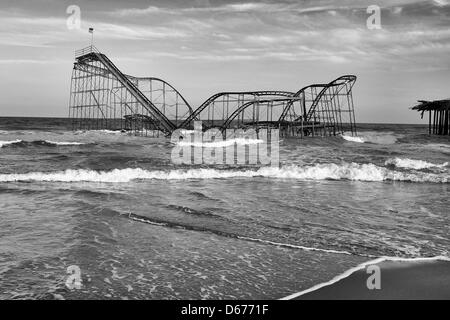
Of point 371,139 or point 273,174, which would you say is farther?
point 371,139

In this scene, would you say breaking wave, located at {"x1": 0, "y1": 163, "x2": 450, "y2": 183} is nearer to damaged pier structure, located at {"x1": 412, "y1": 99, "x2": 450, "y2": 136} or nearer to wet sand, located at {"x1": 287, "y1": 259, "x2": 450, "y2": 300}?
wet sand, located at {"x1": 287, "y1": 259, "x2": 450, "y2": 300}

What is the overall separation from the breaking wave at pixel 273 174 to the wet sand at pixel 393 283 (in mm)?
11184

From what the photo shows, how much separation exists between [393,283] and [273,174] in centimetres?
1275

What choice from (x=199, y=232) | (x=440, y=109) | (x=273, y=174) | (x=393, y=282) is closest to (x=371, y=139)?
(x=440, y=109)

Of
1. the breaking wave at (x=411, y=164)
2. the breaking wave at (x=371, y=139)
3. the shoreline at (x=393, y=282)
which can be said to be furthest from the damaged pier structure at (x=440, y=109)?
the shoreline at (x=393, y=282)

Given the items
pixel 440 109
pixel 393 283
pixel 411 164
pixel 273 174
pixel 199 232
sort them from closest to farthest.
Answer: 1. pixel 393 283
2. pixel 199 232
3. pixel 273 174
4. pixel 411 164
5. pixel 440 109

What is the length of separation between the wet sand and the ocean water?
23cm

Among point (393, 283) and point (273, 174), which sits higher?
point (273, 174)

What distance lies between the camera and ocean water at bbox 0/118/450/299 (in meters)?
5.35

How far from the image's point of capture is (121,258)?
620 centimetres

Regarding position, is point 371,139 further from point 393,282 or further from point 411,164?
point 393,282

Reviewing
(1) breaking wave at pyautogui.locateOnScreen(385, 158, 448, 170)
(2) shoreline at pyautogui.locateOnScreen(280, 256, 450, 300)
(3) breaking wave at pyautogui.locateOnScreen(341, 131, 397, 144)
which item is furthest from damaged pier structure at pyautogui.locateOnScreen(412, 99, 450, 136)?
(2) shoreline at pyautogui.locateOnScreen(280, 256, 450, 300)

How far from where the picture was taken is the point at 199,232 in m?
7.77

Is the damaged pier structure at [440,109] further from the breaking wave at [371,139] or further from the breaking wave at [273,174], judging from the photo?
the breaking wave at [273,174]
